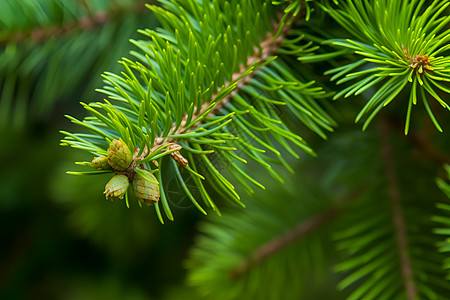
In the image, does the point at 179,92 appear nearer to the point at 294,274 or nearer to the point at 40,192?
the point at 294,274

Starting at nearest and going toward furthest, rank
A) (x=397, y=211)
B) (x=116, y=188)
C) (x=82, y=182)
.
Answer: (x=116, y=188)
(x=397, y=211)
(x=82, y=182)

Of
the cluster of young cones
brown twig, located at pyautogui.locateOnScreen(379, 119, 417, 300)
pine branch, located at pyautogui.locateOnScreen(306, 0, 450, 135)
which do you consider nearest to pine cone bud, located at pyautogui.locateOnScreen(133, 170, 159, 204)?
the cluster of young cones

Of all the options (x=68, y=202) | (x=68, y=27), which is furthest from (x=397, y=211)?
(x=68, y=202)

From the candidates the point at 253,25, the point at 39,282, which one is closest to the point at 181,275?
the point at 39,282

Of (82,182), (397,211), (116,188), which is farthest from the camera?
(82,182)

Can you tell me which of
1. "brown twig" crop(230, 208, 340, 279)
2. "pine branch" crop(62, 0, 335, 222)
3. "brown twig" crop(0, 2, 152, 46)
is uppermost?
"brown twig" crop(0, 2, 152, 46)

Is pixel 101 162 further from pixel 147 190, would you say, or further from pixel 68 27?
pixel 68 27

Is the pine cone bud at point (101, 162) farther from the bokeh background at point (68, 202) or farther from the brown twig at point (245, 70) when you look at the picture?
the bokeh background at point (68, 202)

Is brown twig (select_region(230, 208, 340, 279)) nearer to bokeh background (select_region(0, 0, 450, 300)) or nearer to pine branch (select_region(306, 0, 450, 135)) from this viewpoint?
bokeh background (select_region(0, 0, 450, 300))
